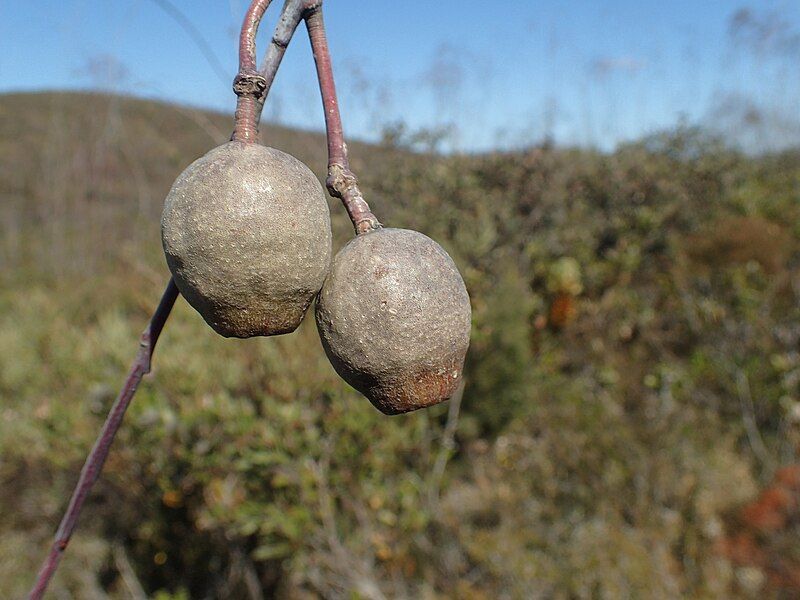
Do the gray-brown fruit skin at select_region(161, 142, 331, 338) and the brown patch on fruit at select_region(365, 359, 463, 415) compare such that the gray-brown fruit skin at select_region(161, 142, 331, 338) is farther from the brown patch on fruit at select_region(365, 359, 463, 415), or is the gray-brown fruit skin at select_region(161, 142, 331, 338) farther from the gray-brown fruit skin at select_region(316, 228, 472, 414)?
the brown patch on fruit at select_region(365, 359, 463, 415)

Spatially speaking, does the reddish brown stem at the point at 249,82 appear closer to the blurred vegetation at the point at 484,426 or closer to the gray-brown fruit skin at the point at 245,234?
the gray-brown fruit skin at the point at 245,234

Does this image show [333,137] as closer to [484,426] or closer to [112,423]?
[112,423]

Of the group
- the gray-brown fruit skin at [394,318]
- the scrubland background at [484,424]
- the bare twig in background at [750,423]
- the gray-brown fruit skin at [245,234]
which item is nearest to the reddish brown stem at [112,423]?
the gray-brown fruit skin at [245,234]

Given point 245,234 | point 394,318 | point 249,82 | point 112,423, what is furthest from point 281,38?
point 112,423

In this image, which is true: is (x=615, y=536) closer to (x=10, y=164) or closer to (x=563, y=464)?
(x=563, y=464)

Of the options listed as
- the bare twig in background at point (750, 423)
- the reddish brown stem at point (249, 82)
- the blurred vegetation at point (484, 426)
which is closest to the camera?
the reddish brown stem at point (249, 82)

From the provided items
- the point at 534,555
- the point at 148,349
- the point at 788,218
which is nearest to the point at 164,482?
the point at 534,555

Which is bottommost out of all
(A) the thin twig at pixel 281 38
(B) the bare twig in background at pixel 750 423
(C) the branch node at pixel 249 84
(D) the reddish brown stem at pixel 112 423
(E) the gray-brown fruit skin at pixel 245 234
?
(B) the bare twig in background at pixel 750 423
